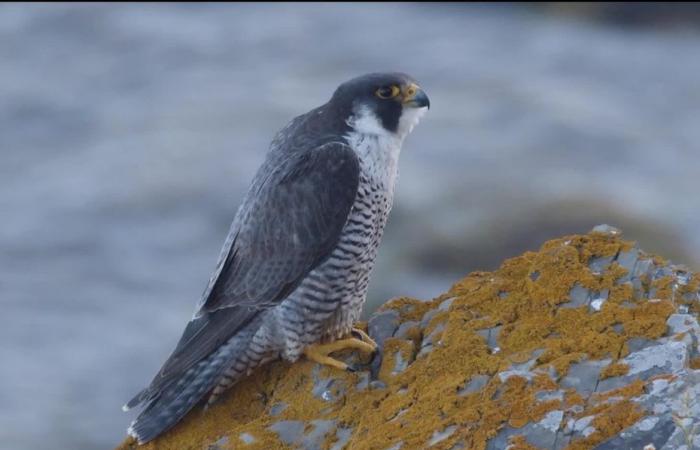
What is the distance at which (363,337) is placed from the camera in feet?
19.9

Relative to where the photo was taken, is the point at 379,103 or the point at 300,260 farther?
the point at 379,103

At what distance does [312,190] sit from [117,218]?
8.36 metres

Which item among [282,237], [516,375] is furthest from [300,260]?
[516,375]

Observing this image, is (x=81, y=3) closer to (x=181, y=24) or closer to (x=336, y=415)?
(x=181, y=24)

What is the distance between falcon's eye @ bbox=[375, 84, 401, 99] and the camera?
20.3 feet

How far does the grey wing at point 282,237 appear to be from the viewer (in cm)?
596

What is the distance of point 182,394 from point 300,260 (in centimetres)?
77

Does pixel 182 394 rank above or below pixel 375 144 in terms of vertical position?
below

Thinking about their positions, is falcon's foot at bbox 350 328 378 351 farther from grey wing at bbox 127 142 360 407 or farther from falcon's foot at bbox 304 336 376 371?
grey wing at bbox 127 142 360 407

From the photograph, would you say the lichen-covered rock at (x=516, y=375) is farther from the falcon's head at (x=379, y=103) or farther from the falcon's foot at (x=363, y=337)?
the falcon's head at (x=379, y=103)

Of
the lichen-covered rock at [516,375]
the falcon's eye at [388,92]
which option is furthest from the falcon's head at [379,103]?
the lichen-covered rock at [516,375]

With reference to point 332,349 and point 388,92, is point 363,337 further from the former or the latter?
point 388,92

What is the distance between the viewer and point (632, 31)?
18.2 m

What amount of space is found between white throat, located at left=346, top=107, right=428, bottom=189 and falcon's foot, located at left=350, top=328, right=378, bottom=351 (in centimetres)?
64
